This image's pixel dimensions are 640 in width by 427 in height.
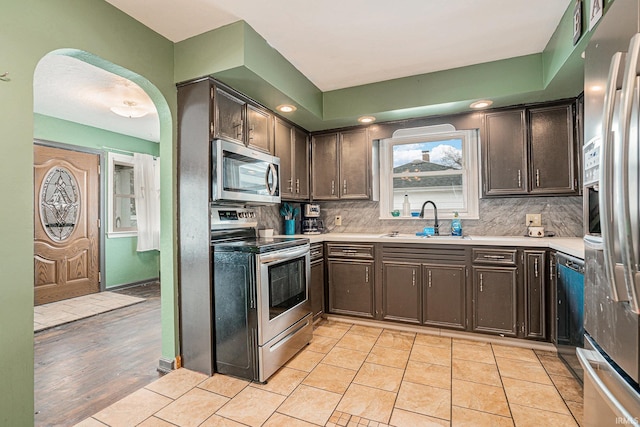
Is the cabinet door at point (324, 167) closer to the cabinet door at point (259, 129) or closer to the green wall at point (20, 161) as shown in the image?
the cabinet door at point (259, 129)

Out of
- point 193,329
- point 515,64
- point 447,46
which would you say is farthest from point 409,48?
point 193,329

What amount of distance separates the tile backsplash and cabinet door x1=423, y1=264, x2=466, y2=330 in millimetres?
737

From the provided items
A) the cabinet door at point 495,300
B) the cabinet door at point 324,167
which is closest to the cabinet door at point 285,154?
the cabinet door at point 324,167

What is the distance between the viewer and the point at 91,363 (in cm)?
247

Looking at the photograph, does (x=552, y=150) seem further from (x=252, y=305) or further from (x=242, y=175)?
(x=252, y=305)

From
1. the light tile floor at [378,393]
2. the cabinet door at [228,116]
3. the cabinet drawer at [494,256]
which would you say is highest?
the cabinet door at [228,116]

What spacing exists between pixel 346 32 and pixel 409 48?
23.8 inches

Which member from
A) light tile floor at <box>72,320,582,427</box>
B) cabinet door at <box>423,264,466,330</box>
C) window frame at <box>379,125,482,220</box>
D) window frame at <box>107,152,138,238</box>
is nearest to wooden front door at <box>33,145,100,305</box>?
window frame at <box>107,152,138,238</box>

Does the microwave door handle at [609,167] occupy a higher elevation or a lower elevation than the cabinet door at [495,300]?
higher

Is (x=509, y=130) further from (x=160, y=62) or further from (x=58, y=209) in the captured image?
(x=58, y=209)

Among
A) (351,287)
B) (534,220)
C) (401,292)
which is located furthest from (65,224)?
(534,220)

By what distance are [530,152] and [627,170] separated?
2359mm

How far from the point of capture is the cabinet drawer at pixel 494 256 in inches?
107

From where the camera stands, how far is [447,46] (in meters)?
2.54
